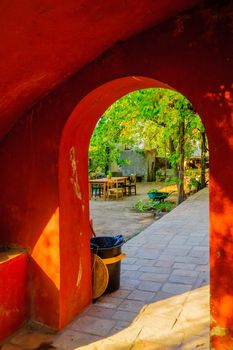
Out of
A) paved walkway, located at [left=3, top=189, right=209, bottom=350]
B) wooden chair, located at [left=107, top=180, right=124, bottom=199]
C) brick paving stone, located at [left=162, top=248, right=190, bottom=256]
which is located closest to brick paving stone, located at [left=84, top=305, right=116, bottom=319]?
paved walkway, located at [left=3, top=189, right=209, bottom=350]

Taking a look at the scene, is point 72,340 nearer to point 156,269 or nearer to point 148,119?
point 156,269

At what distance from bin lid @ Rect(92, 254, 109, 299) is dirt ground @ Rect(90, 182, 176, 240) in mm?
4221

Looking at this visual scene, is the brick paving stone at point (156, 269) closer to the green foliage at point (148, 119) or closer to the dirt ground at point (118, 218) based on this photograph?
the dirt ground at point (118, 218)

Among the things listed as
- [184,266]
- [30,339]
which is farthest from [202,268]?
[30,339]

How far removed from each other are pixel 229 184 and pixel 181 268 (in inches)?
133

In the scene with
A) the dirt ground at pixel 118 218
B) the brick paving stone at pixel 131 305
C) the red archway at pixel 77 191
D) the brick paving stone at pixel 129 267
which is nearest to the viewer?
the red archway at pixel 77 191

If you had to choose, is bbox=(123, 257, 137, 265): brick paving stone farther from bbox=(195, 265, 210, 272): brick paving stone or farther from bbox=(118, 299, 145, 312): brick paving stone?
bbox=(118, 299, 145, 312): brick paving stone

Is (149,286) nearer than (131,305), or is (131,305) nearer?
(131,305)

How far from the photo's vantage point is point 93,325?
4109 millimetres

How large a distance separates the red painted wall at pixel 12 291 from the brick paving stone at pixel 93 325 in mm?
683

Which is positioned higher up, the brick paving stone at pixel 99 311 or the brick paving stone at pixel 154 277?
the brick paving stone at pixel 154 277

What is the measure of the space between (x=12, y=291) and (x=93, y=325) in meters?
1.08

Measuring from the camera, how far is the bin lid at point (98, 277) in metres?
4.77

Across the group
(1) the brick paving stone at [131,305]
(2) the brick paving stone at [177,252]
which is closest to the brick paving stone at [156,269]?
(2) the brick paving stone at [177,252]
